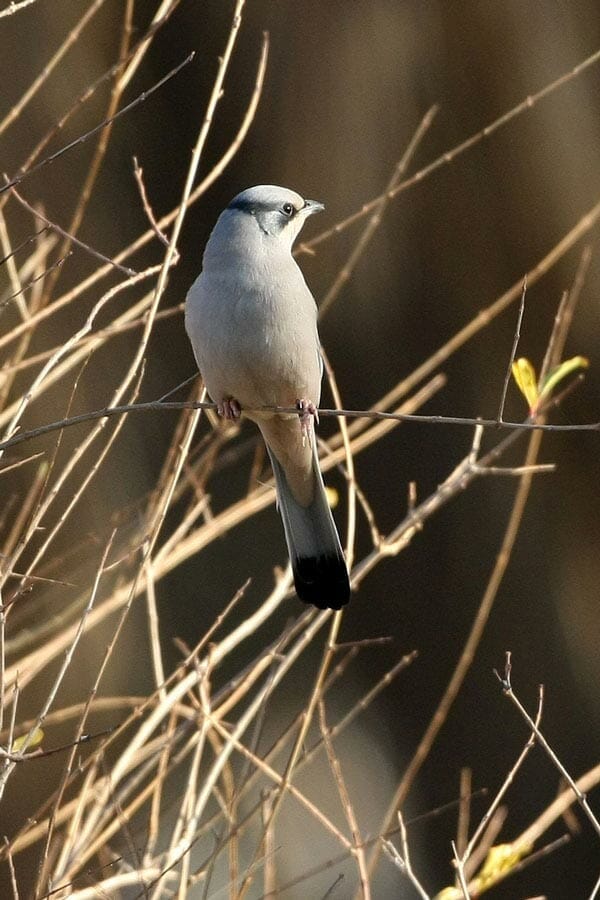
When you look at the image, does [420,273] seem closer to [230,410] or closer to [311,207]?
[311,207]

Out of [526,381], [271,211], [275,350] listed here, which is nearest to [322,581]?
[275,350]

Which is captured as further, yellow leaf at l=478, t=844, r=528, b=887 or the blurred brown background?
the blurred brown background

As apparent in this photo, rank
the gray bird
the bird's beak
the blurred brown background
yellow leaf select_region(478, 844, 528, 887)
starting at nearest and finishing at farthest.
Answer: yellow leaf select_region(478, 844, 528, 887) → the gray bird → the bird's beak → the blurred brown background

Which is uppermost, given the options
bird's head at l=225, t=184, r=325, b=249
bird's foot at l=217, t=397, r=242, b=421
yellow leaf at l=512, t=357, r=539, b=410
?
bird's head at l=225, t=184, r=325, b=249

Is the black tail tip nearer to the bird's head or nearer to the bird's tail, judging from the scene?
the bird's tail

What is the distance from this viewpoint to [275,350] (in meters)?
3.52

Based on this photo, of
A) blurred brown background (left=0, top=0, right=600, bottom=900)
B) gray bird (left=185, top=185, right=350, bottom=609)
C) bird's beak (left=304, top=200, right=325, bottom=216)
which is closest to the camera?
gray bird (left=185, top=185, right=350, bottom=609)

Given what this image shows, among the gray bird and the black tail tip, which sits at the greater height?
the gray bird

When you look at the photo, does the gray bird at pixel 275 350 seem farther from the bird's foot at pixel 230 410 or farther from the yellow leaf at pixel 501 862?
the yellow leaf at pixel 501 862

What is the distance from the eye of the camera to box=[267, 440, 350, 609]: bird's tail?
3.60 metres

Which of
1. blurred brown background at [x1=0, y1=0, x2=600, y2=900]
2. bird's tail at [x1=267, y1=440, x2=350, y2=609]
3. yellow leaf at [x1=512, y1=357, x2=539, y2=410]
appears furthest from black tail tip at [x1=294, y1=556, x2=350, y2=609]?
blurred brown background at [x1=0, y1=0, x2=600, y2=900]

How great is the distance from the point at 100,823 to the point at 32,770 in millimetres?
3583

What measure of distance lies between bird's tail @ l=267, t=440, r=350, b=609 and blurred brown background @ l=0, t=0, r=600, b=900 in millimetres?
2378

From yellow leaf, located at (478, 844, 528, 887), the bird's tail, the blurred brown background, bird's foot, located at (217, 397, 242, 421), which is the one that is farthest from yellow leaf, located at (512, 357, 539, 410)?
the blurred brown background
